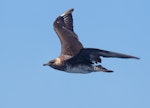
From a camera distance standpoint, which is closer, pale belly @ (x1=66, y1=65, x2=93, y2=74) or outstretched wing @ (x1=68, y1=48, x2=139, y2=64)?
outstretched wing @ (x1=68, y1=48, x2=139, y2=64)

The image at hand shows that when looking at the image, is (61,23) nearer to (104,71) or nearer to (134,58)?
(104,71)

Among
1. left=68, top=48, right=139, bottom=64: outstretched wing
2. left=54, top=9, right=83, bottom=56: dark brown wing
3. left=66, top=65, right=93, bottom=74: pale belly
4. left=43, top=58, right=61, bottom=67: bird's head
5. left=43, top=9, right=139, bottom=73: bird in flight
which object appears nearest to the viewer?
left=68, top=48, right=139, bottom=64: outstretched wing

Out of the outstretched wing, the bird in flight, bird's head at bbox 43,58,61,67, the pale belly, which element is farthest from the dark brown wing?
the outstretched wing

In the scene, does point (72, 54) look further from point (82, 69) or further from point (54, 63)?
point (82, 69)

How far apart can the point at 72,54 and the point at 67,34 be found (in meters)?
2.85

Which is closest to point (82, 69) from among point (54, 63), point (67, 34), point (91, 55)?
point (54, 63)

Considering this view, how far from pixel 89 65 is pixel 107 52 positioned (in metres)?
2.99

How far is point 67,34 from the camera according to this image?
1159 inches

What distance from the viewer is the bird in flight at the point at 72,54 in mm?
22258

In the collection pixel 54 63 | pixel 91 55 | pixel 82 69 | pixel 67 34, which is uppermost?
pixel 67 34

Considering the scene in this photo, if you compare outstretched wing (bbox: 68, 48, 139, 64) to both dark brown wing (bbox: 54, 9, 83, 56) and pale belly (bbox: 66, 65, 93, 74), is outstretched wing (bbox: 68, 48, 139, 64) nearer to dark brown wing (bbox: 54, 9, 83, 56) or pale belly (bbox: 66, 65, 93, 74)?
pale belly (bbox: 66, 65, 93, 74)

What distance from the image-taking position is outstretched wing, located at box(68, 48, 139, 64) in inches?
846

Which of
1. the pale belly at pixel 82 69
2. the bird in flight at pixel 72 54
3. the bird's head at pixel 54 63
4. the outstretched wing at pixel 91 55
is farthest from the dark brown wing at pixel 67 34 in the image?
the outstretched wing at pixel 91 55

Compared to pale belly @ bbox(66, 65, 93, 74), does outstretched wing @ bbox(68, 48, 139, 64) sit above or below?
above
